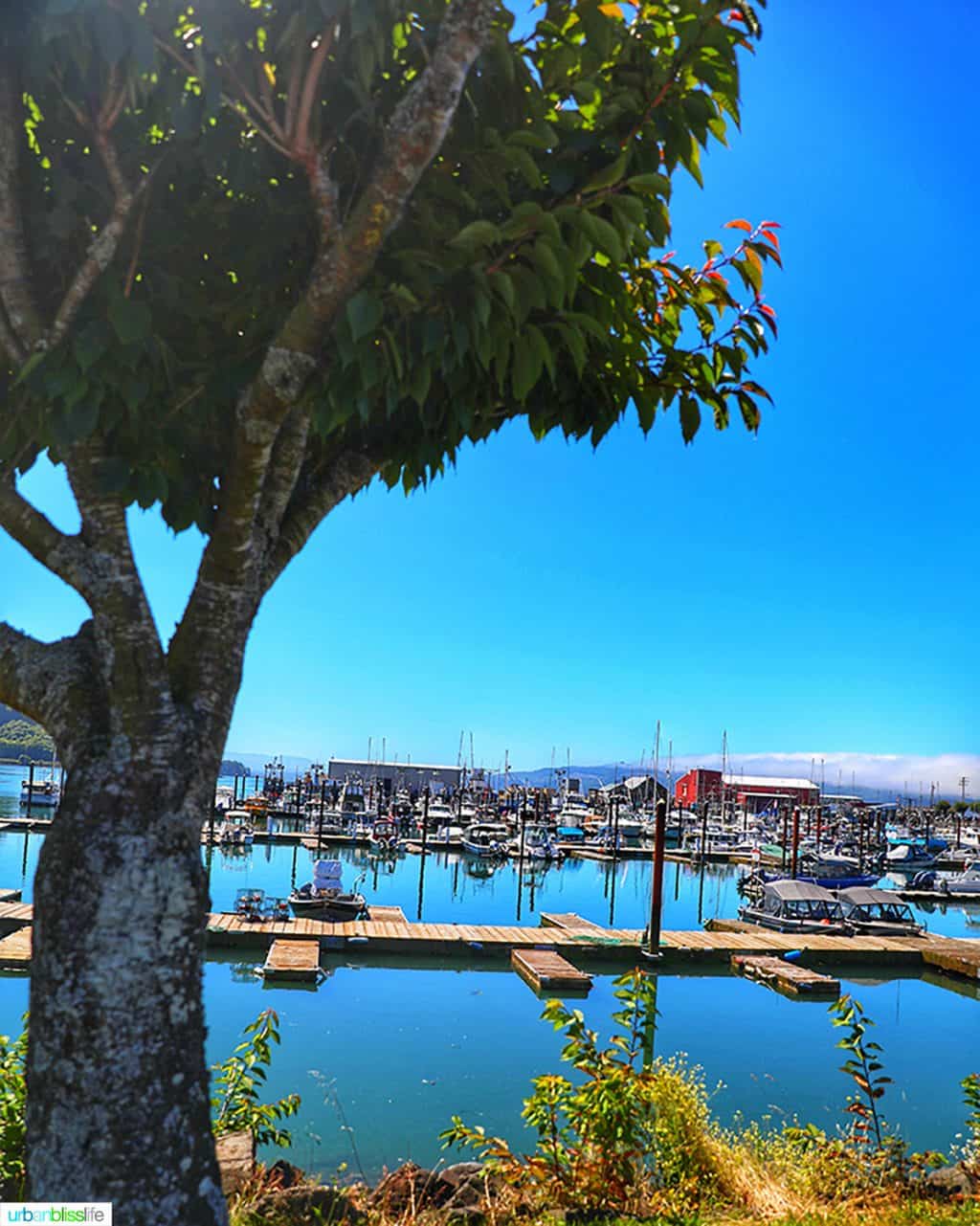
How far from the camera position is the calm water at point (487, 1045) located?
17.1 m

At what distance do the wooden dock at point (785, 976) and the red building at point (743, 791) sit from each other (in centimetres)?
8924

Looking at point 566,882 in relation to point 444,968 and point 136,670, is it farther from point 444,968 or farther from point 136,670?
point 136,670

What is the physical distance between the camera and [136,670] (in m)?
3.73

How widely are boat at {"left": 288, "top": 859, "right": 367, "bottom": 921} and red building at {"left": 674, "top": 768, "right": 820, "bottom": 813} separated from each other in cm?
9031

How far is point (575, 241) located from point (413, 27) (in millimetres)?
1272

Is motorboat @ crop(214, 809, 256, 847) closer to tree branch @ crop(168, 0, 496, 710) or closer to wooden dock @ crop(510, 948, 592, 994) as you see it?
wooden dock @ crop(510, 948, 592, 994)

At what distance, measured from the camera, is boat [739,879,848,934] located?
37.8 m

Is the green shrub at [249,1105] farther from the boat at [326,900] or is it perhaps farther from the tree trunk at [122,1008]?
the boat at [326,900]

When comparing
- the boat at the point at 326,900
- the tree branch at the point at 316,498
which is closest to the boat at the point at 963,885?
the boat at the point at 326,900

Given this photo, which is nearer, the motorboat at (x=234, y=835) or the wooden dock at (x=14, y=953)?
the wooden dock at (x=14, y=953)

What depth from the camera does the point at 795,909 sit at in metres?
39.4

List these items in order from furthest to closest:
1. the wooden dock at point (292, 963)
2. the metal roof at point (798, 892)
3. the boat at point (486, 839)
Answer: the boat at point (486, 839)
the metal roof at point (798, 892)
the wooden dock at point (292, 963)

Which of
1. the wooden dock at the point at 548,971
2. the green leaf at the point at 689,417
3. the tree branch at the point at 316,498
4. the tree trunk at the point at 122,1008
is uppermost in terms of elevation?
the green leaf at the point at 689,417

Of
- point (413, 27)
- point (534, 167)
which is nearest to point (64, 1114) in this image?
point (534, 167)
